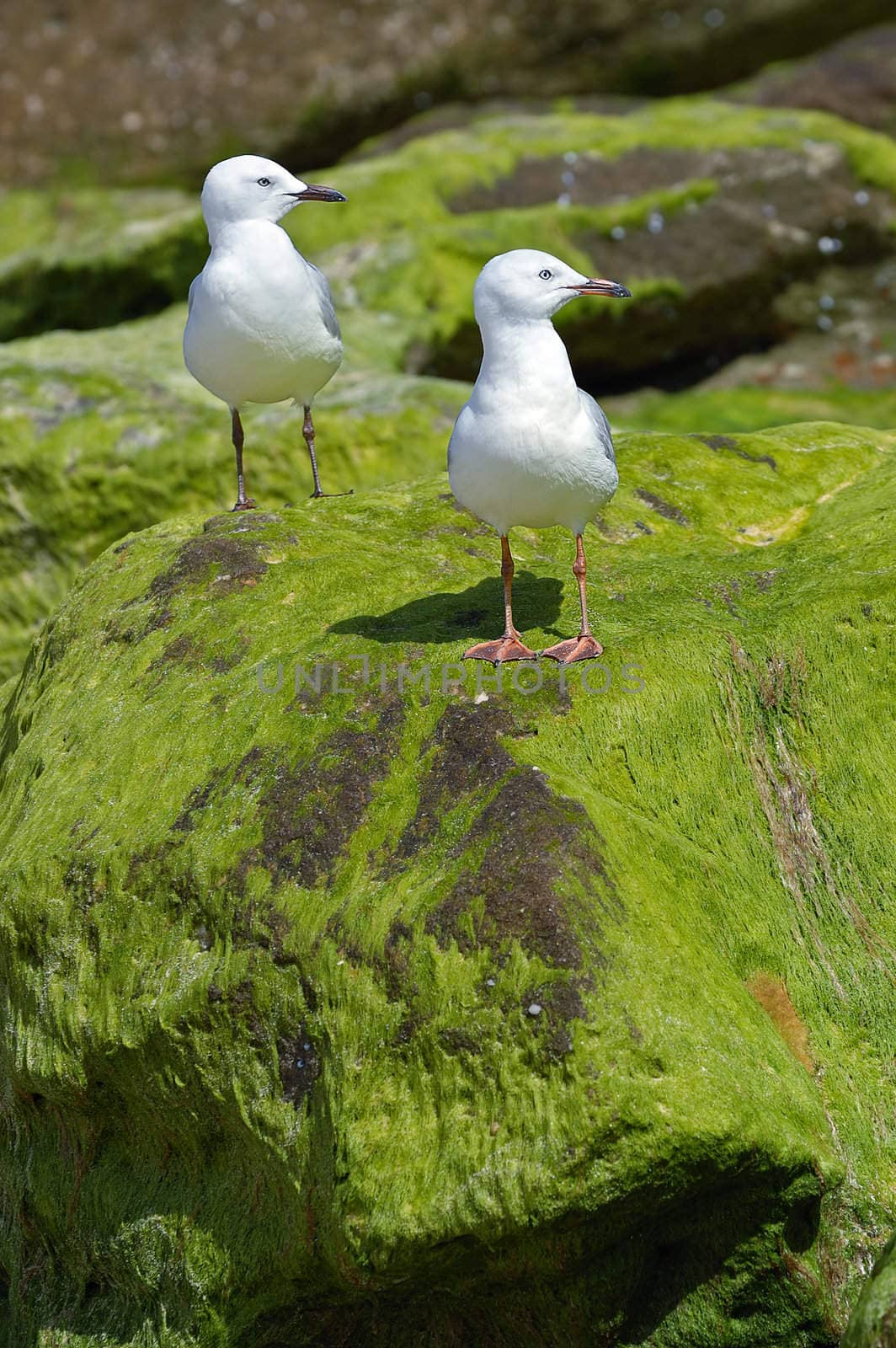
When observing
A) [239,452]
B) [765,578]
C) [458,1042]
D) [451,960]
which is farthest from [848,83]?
[458,1042]

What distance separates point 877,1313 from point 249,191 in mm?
5976

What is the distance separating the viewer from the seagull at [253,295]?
7.11m

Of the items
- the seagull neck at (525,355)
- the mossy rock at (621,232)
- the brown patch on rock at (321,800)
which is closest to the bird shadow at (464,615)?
the brown patch on rock at (321,800)

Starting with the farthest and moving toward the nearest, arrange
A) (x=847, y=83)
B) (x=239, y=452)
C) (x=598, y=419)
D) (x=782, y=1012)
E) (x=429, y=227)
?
(x=847, y=83)
(x=429, y=227)
(x=239, y=452)
(x=598, y=419)
(x=782, y=1012)

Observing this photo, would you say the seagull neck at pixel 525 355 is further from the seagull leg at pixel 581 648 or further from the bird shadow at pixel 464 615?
the bird shadow at pixel 464 615

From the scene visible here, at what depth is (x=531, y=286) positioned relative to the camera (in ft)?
17.9

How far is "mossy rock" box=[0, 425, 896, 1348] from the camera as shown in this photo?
4.39m

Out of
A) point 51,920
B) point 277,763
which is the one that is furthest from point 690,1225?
point 51,920

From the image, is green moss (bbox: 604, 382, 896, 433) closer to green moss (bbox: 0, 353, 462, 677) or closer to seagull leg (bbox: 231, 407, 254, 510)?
green moss (bbox: 0, 353, 462, 677)

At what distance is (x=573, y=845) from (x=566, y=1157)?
3.34ft

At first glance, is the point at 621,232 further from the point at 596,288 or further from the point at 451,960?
the point at 451,960

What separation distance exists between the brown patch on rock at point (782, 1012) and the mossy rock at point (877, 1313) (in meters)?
0.98

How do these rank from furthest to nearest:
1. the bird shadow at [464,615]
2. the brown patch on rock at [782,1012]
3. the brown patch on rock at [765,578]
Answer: the brown patch on rock at [765,578], the bird shadow at [464,615], the brown patch on rock at [782,1012]

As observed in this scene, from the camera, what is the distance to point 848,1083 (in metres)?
4.93
